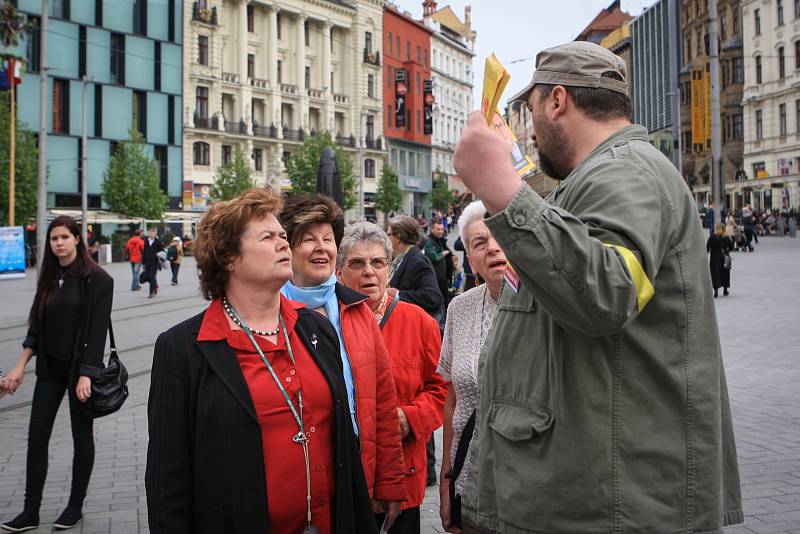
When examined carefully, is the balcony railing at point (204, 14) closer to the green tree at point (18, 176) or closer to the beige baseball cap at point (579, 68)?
the green tree at point (18, 176)

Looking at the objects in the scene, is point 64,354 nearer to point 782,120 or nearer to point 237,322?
point 237,322

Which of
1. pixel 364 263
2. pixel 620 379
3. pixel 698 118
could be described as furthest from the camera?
pixel 698 118

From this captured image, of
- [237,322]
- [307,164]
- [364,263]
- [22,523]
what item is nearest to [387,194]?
[307,164]

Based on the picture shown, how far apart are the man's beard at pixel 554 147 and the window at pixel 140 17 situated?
60889 mm

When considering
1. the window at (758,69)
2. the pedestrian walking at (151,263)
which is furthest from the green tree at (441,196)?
the pedestrian walking at (151,263)

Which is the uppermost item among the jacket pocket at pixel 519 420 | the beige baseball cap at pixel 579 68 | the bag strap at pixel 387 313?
the beige baseball cap at pixel 579 68

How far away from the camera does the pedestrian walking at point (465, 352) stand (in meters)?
3.41

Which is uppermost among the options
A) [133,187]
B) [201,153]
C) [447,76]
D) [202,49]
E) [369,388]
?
[447,76]

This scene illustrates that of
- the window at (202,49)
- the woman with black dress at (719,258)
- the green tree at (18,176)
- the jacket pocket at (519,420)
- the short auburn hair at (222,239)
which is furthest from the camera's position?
the window at (202,49)

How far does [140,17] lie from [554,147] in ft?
202

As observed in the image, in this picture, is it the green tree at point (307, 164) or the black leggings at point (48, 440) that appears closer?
the black leggings at point (48, 440)

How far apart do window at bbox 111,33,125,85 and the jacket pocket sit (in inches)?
2355

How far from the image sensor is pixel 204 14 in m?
61.5

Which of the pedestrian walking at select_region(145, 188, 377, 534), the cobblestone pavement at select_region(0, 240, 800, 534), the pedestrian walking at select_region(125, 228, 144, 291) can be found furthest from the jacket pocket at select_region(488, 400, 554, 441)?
the pedestrian walking at select_region(125, 228, 144, 291)
